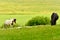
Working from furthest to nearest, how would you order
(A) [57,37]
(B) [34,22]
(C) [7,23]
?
(B) [34,22], (C) [7,23], (A) [57,37]

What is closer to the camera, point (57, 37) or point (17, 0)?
point (57, 37)

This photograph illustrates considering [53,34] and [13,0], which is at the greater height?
[13,0]

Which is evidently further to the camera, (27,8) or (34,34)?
(27,8)

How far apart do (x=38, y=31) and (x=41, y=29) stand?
24.9 inches

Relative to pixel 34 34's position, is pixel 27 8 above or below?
above

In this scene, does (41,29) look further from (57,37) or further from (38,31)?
(57,37)

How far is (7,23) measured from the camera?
23031mm

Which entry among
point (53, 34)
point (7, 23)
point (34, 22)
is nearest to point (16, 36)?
point (53, 34)

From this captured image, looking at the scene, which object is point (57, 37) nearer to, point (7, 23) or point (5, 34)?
point (5, 34)

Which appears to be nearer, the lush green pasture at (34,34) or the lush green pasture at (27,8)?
the lush green pasture at (34,34)

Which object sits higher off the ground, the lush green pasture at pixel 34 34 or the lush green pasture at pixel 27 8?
the lush green pasture at pixel 27 8

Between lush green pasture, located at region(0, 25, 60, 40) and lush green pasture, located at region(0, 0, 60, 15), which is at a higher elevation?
lush green pasture, located at region(0, 0, 60, 15)

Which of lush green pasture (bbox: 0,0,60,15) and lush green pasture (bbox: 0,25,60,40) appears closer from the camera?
lush green pasture (bbox: 0,25,60,40)

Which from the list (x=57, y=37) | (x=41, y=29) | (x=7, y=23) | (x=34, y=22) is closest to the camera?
(x=57, y=37)
